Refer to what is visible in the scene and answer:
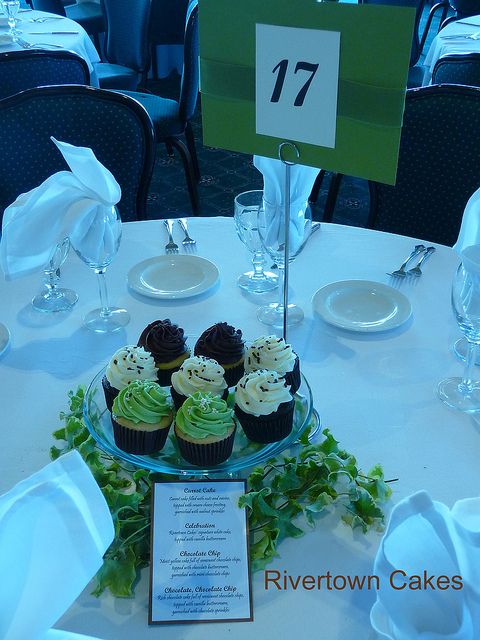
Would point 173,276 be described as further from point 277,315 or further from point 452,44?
Answer: point 452,44

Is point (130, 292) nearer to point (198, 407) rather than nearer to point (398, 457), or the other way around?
point (198, 407)

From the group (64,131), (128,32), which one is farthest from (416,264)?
(128,32)

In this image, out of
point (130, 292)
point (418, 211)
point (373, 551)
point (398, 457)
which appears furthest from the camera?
point (418, 211)

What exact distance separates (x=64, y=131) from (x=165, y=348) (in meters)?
1.17

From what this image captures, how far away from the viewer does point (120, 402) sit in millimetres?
815

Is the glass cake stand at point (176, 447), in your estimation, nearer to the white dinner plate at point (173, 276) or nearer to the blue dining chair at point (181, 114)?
the white dinner plate at point (173, 276)

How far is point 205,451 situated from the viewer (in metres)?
0.77

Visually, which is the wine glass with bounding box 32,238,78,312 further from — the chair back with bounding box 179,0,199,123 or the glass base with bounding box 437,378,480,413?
the chair back with bounding box 179,0,199,123

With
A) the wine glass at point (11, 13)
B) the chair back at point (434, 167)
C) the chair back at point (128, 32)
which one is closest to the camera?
the chair back at point (434, 167)

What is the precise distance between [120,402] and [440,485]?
43cm

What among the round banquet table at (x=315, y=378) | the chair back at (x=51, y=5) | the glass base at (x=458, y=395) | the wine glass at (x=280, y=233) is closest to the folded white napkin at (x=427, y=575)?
the round banquet table at (x=315, y=378)

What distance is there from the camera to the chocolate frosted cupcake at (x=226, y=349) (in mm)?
908

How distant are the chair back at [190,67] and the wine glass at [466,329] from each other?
229 centimetres

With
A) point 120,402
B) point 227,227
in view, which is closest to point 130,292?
point 227,227
